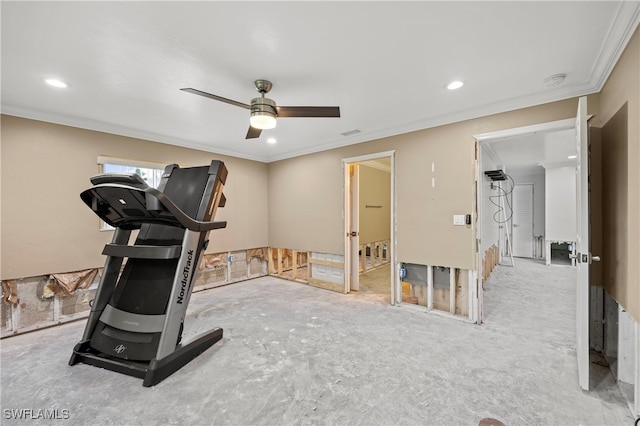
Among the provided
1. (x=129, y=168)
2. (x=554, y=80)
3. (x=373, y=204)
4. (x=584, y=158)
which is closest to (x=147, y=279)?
(x=129, y=168)

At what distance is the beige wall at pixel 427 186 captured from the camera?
10.5 feet

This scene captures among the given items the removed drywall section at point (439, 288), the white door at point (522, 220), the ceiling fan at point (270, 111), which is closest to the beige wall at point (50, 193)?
the ceiling fan at point (270, 111)

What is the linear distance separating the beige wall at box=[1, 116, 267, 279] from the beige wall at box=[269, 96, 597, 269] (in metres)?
3.01

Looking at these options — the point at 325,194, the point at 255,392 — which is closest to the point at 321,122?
the point at 325,194

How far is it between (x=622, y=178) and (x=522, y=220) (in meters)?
6.92

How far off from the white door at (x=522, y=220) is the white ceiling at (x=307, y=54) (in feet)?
20.3

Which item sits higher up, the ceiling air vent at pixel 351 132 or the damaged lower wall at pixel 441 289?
the ceiling air vent at pixel 351 132

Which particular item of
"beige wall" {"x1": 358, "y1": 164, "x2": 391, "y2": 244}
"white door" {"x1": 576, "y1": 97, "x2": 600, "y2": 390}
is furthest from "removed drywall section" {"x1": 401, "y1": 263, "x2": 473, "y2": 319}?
"beige wall" {"x1": 358, "y1": 164, "x2": 391, "y2": 244}

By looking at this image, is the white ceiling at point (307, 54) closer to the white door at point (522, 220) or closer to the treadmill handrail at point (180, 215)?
the treadmill handrail at point (180, 215)

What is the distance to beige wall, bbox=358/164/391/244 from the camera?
19.0 ft

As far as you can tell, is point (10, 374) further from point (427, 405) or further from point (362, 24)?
point (362, 24)

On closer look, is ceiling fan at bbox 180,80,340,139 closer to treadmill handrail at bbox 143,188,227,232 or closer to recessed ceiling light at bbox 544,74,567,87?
treadmill handrail at bbox 143,188,227,232

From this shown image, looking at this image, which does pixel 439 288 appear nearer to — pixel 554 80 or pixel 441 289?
pixel 441 289

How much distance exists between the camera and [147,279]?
2.44 metres
